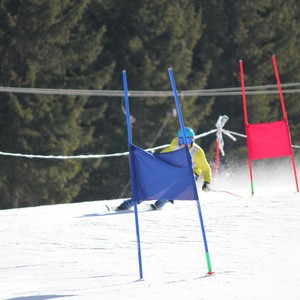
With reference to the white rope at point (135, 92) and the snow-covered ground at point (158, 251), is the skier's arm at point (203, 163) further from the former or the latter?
the white rope at point (135, 92)

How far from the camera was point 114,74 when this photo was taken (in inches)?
1431

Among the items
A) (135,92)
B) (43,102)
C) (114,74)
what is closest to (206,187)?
(43,102)

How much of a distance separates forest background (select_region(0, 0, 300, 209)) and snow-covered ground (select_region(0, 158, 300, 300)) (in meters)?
17.3

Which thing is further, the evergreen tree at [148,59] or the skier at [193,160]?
the evergreen tree at [148,59]

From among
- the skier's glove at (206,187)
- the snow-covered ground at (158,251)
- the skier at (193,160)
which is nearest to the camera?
the snow-covered ground at (158,251)

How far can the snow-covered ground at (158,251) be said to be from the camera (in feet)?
28.6

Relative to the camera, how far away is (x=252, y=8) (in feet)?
138

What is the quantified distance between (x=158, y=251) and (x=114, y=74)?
25570mm

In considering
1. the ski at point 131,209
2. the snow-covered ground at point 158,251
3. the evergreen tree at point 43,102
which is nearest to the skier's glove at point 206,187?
the snow-covered ground at point 158,251

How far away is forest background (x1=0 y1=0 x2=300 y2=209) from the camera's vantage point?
32750 millimetres

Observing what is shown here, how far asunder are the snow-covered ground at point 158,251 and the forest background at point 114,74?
1726 centimetres

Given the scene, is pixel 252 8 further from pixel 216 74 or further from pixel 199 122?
pixel 199 122

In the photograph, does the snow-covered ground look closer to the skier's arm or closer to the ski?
the ski

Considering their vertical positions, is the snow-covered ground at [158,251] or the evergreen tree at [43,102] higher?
the evergreen tree at [43,102]
